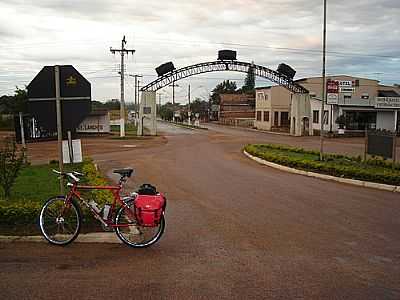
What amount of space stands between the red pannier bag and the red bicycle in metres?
0.02

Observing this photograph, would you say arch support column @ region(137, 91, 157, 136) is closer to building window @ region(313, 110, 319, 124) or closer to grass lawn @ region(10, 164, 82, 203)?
building window @ region(313, 110, 319, 124)

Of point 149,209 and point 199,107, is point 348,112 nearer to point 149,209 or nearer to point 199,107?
point 149,209

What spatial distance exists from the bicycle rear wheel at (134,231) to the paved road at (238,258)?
15 centimetres

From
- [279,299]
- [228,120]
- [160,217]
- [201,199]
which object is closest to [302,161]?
[201,199]

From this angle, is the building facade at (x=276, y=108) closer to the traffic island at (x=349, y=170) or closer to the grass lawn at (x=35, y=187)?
the traffic island at (x=349, y=170)

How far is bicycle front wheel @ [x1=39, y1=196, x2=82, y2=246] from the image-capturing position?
675 cm

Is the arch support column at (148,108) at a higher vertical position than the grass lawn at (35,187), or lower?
higher

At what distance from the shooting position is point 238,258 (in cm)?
625

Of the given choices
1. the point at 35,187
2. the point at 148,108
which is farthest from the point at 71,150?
the point at 148,108

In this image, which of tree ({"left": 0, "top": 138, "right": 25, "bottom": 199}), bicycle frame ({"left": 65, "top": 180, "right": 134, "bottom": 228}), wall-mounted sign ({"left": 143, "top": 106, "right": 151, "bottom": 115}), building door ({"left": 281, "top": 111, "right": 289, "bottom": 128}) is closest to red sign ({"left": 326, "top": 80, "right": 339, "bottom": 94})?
tree ({"left": 0, "top": 138, "right": 25, "bottom": 199})

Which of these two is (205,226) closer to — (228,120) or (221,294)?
(221,294)

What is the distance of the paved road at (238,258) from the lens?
201 inches

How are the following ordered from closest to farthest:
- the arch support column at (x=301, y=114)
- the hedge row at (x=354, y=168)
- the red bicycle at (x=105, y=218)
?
the red bicycle at (x=105, y=218)
the hedge row at (x=354, y=168)
the arch support column at (x=301, y=114)

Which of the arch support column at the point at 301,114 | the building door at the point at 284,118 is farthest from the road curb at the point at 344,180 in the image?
the building door at the point at 284,118
